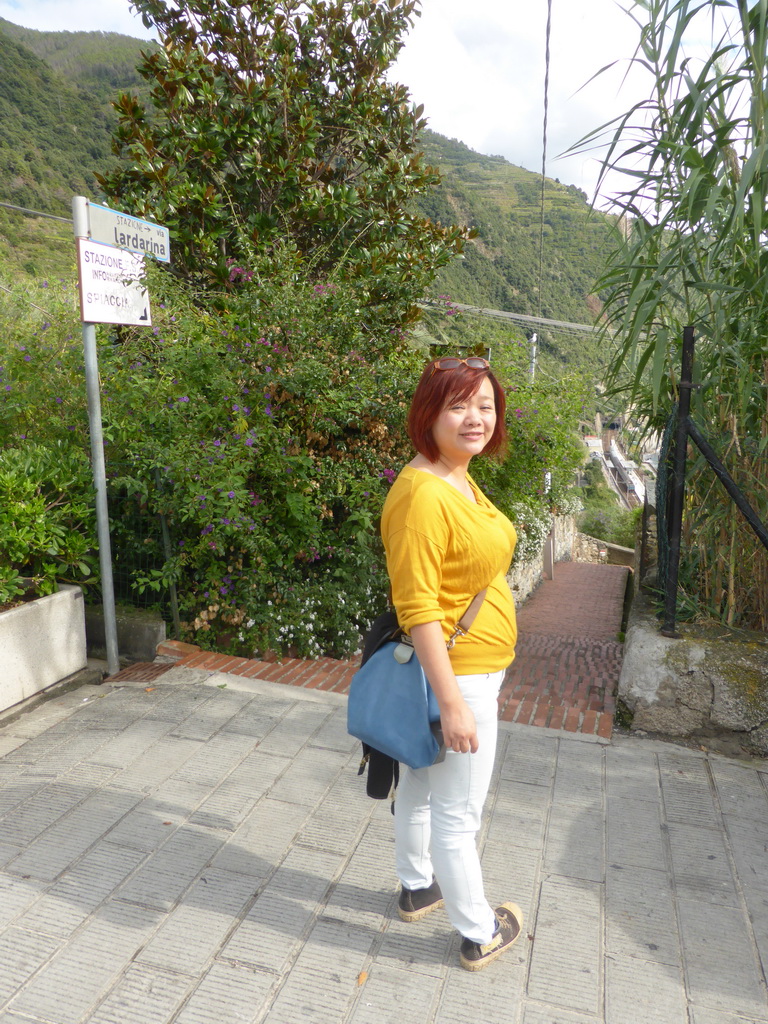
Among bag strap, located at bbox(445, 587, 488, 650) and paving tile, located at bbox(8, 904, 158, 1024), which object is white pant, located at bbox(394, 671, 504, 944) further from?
paving tile, located at bbox(8, 904, 158, 1024)

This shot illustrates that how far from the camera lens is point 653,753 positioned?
3.64 meters

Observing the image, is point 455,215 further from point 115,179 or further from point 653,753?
point 653,753

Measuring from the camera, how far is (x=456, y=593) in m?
2.04

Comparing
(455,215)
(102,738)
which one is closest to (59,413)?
(102,738)

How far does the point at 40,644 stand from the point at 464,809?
2.80 m

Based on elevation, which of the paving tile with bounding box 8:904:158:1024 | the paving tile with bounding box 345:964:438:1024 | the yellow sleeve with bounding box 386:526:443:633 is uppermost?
the yellow sleeve with bounding box 386:526:443:633

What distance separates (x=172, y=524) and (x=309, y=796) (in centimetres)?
237

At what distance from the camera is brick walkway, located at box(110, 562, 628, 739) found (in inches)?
161

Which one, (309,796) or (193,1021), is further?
(309,796)

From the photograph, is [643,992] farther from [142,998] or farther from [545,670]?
[545,670]

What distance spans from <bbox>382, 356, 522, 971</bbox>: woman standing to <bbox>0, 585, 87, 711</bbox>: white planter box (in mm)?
2481

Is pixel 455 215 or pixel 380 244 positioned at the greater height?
pixel 455 215

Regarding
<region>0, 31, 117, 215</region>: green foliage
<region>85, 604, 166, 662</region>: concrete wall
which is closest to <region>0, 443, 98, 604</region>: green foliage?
<region>85, 604, 166, 662</region>: concrete wall

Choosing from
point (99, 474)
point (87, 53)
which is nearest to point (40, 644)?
point (99, 474)
